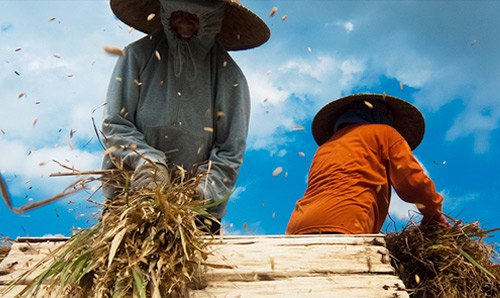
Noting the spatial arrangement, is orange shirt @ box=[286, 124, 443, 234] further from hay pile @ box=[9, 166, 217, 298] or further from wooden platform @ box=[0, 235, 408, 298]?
hay pile @ box=[9, 166, 217, 298]

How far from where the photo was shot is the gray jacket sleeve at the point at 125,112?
3051 millimetres

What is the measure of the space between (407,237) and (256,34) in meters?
1.57

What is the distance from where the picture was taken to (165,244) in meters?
2.15

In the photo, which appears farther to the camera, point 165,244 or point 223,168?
point 223,168

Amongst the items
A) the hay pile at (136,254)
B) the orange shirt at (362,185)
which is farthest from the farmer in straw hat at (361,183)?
the hay pile at (136,254)

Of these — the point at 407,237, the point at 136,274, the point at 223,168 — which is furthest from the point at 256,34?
the point at 136,274

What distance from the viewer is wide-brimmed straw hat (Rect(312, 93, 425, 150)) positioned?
4121mm

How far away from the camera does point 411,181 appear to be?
354cm

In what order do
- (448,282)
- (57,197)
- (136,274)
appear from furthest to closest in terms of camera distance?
1. (448,282)
2. (136,274)
3. (57,197)

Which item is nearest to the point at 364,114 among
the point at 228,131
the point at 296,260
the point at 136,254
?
the point at 228,131

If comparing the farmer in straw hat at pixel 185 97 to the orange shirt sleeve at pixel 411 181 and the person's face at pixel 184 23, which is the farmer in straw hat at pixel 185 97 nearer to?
the person's face at pixel 184 23

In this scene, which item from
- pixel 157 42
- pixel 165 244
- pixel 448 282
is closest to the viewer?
pixel 165 244

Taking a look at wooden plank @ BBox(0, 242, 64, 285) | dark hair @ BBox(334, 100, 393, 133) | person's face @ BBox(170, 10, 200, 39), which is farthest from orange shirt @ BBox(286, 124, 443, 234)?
wooden plank @ BBox(0, 242, 64, 285)

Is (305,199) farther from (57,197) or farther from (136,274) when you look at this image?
(57,197)
